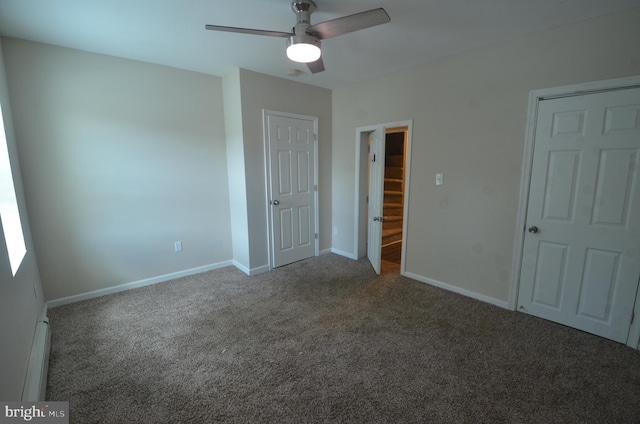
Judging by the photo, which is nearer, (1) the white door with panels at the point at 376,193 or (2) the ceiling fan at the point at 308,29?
(2) the ceiling fan at the point at 308,29

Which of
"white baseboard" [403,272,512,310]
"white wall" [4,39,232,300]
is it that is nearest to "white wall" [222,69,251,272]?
"white wall" [4,39,232,300]

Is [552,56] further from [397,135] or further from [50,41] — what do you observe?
[397,135]

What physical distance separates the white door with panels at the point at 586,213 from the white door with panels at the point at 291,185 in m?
2.59

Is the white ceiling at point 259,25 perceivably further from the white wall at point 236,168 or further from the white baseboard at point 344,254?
the white baseboard at point 344,254

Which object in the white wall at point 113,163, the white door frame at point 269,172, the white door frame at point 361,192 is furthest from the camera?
the white door frame at point 361,192

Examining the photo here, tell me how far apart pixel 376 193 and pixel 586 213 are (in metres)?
1.94

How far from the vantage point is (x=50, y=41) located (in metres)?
2.45

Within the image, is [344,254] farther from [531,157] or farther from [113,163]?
[113,163]

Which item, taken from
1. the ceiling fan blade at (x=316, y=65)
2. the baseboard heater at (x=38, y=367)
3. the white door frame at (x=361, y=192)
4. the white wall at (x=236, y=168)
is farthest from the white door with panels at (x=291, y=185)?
the baseboard heater at (x=38, y=367)

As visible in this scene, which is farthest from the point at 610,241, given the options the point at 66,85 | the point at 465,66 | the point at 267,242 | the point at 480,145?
the point at 66,85

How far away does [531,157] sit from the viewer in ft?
7.96

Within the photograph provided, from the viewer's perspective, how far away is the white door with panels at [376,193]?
11.0 ft

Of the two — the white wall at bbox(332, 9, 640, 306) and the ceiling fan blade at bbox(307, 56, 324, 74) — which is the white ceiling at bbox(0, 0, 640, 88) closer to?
the white wall at bbox(332, 9, 640, 306)

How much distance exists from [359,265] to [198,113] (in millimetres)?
2913
